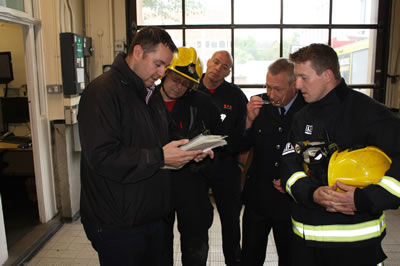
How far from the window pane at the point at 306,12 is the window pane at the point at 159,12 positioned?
1.43 meters

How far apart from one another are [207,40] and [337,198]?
3.54m

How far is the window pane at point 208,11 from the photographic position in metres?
4.54

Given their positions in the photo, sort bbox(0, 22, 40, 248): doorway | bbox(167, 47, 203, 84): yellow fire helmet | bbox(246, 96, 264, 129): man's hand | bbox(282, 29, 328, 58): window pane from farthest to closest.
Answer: bbox(282, 29, 328, 58): window pane < bbox(0, 22, 40, 248): doorway < bbox(246, 96, 264, 129): man's hand < bbox(167, 47, 203, 84): yellow fire helmet

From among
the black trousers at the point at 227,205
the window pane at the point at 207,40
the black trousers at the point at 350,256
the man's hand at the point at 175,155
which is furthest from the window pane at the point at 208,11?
the black trousers at the point at 350,256

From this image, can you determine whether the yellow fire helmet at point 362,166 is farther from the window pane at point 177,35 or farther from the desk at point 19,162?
the desk at point 19,162

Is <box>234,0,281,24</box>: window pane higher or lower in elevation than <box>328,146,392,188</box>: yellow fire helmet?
higher

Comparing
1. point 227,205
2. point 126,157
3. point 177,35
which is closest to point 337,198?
point 126,157

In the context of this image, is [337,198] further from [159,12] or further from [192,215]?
[159,12]

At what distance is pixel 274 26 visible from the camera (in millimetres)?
4562

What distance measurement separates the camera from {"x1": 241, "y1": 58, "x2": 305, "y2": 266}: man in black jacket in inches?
88.6

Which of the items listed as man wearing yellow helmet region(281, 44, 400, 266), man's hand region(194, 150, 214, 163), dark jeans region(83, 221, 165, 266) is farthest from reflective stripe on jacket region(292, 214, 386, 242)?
dark jeans region(83, 221, 165, 266)

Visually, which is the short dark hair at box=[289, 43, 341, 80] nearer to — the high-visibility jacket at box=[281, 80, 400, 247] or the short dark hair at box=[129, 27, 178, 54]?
the high-visibility jacket at box=[281, 80, 400, 247]

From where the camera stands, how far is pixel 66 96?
3.72 meters

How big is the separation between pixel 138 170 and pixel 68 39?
8.49ft
